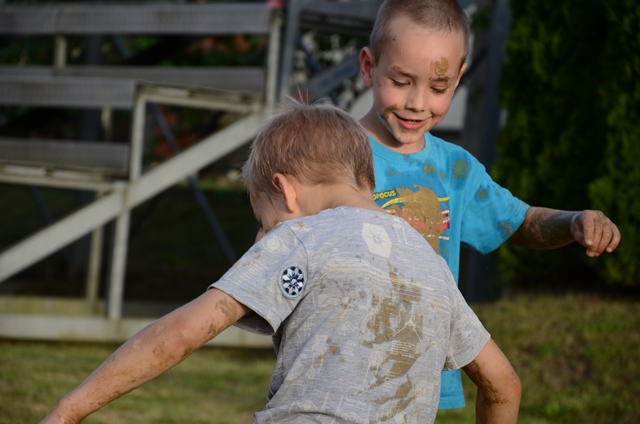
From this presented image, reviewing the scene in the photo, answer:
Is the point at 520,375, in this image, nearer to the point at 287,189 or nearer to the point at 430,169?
the point at 430,169

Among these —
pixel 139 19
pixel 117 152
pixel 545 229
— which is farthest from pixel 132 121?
pixel 545 229

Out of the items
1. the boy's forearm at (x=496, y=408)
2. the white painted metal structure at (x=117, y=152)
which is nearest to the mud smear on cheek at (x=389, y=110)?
the boy's forearm at (x=496, y=408)

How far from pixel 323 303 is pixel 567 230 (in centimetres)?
105

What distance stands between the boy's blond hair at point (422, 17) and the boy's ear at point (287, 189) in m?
0.78

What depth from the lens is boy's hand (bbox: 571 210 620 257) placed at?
2504mm

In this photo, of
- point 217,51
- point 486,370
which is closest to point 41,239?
point 217,51

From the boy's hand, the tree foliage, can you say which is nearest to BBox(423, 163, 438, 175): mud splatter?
the boy's hand

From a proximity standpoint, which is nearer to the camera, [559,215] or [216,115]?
[559,215]

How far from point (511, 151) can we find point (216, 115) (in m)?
3.53

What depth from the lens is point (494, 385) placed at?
227cm

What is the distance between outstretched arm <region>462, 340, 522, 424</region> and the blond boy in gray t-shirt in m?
0.16

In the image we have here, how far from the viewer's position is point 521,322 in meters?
5.84

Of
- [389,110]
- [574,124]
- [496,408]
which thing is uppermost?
[389,110]

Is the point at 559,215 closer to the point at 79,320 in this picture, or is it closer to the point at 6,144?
the point at 79,320
